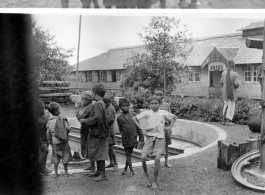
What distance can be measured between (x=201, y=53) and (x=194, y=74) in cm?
37

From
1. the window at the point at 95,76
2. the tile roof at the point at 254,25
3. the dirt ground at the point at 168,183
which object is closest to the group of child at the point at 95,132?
the dirt ground at the point at 168,183

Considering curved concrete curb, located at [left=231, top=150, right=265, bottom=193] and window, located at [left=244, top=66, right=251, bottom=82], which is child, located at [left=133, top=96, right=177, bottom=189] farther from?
window, located at [left=244, top=66, right=251, bottom=82]

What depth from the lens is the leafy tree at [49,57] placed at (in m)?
3.87

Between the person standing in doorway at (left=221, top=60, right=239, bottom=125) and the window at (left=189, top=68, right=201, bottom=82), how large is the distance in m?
0.56

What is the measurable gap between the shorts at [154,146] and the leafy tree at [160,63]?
1.34 metres

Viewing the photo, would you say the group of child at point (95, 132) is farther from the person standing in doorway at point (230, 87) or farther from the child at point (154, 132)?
the person standing in doorway at point (230, 87)

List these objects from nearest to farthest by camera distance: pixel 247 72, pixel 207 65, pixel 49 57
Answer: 1. pixel 49 57
2. pixel 207 65
3. pixel 247 72

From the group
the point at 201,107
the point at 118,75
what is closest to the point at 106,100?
the point at 118,75

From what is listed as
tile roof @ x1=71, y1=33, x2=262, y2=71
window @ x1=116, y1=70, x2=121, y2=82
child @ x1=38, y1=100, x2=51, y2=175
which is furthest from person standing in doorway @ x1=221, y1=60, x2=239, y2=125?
child @ x1=38, y1=100, x2=51, y2=175

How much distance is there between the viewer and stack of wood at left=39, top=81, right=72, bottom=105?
400 centimetres

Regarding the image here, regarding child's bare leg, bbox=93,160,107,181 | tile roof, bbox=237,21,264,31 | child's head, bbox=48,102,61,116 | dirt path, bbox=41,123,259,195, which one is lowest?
dirt path, bbox=41,123,259,195

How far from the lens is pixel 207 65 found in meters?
5.12

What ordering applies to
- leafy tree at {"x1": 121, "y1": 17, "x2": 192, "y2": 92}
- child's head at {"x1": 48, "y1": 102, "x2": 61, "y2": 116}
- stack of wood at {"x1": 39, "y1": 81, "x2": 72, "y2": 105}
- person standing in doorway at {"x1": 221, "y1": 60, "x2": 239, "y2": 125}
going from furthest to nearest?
person standing in doorway at {"x1": 221, "y1": 60, "x2": 239, "y2": 125} < leafy tree at {"x1": 121, "y1": 17, "x2": 192, "y2": 92} < child's head at {"x1": 48, "y1": 102, "x2": 61, "y2": 116} < stack of wood at {"x1": 39, "y1": 81, "x2": 72, "y2": 105}

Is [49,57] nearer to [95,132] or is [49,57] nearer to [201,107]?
[95,132]
